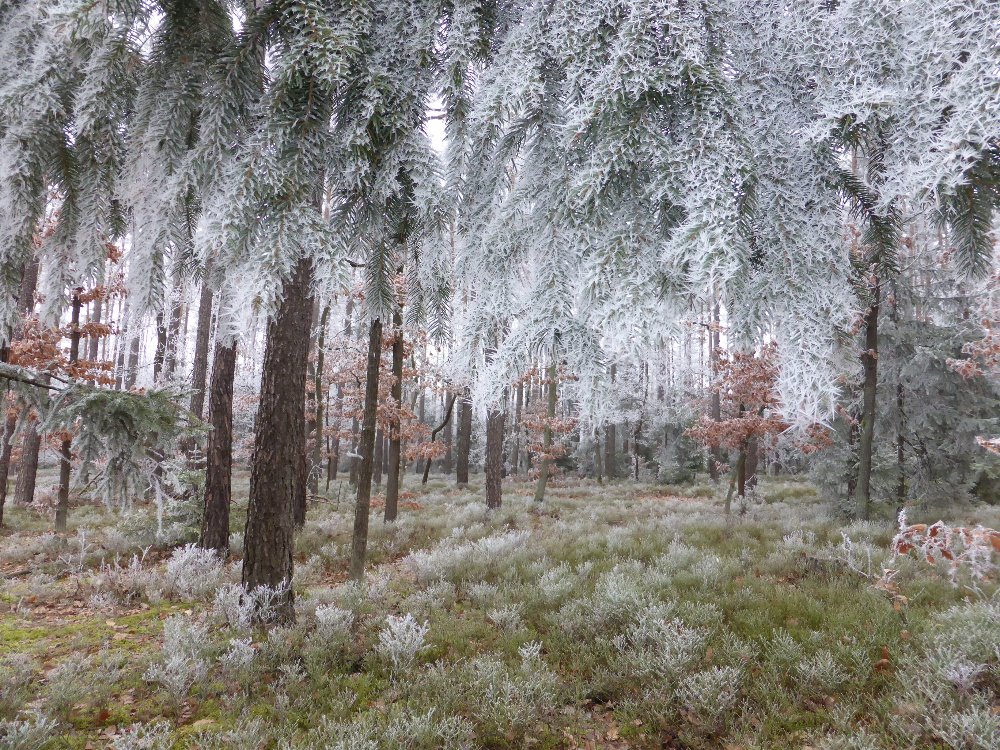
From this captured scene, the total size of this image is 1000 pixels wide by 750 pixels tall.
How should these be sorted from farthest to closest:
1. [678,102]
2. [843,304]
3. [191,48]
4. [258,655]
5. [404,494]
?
[404,494] → [258,655] → [191,48] → [678,102] → [843,304]

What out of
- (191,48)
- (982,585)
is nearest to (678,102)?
(191,48)

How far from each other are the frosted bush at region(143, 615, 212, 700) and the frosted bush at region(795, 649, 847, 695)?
503 cm

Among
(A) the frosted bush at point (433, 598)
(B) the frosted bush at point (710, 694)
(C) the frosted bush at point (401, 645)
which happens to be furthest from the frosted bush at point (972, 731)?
(A) the frosted bush at point (433, 598)

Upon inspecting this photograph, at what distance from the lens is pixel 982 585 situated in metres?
6.19

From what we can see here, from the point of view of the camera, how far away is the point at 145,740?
3.45m

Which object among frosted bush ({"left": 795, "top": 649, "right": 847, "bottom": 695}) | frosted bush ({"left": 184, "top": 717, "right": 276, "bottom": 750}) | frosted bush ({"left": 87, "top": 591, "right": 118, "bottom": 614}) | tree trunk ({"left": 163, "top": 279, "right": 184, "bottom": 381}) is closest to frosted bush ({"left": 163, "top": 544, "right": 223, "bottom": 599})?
frosted bush ({"left": 87, "top": 591, "right": 118, "bottom": 614})

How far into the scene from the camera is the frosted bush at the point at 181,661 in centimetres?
421

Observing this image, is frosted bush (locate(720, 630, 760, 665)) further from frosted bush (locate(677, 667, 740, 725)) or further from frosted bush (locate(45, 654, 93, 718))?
frosted bush (locate(45, 654, 93, 718))

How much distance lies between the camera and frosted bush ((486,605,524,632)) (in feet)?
17.9

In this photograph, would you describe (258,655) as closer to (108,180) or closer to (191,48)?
(108,180)

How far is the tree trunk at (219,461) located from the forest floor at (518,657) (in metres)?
0.94

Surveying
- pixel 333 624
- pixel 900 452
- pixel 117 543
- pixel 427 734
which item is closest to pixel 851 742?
pixel 427 734

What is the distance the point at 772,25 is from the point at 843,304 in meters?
1.07

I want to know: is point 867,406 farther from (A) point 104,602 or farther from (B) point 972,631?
(A) point 104,602
